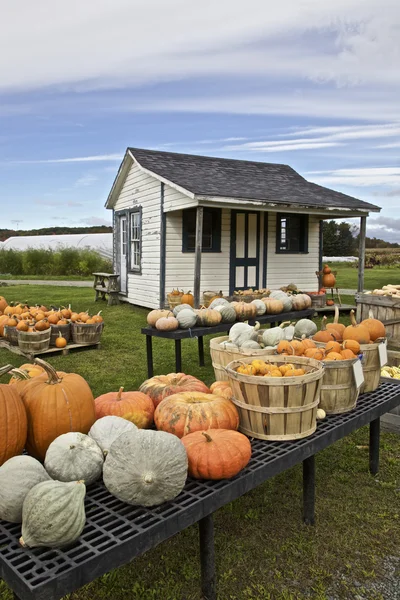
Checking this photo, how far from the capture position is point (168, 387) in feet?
10.3

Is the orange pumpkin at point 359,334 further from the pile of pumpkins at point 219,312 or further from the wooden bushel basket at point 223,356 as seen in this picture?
the pile of pumpkins at point 219,312

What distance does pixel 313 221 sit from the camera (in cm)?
1520

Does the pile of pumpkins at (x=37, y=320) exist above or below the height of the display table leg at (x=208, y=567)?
above

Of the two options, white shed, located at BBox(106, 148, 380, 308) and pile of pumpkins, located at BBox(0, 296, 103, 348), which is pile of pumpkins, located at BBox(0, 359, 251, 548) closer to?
pile of pumpkins, located at BBox(0, 296, 103, 348)

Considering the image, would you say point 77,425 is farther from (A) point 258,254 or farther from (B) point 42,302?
(B) point 42,302

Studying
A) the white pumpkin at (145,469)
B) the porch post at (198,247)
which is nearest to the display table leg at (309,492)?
the white pumpkin at (145,469)

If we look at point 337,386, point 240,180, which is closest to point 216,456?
point 337,386

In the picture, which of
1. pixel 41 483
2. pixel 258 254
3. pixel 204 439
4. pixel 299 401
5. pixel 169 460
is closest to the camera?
pixel 41 483

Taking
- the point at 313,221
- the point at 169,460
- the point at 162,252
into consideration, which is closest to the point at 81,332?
the point at 162,252

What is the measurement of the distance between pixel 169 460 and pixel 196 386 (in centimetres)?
109

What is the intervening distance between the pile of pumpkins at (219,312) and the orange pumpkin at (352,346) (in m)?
3.01

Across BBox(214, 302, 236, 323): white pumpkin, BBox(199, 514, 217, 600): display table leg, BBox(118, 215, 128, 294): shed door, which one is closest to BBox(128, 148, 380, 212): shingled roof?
BBox(118, 215, 128, 294): shed door

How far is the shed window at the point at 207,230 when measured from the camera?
43.4 feet

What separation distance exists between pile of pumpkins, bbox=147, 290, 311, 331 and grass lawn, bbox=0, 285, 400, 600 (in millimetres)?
2723
